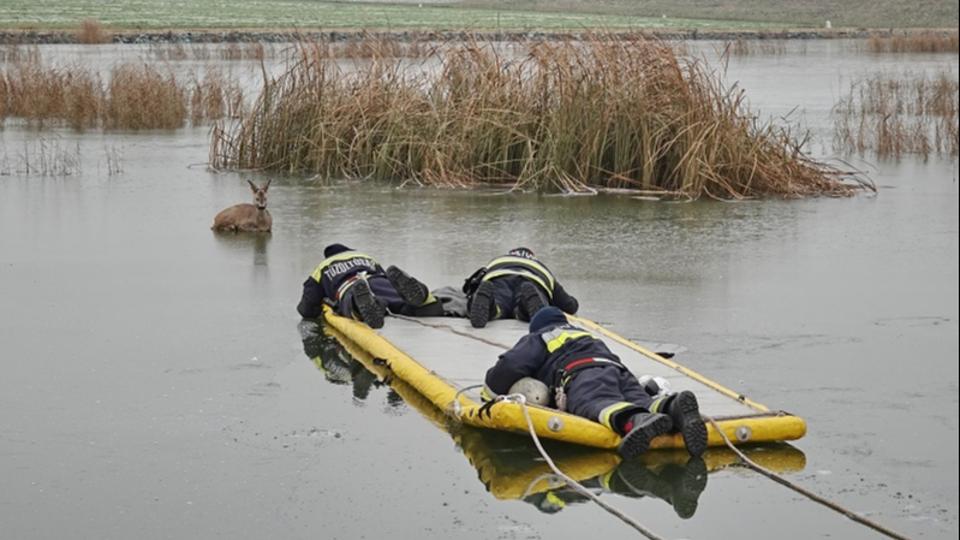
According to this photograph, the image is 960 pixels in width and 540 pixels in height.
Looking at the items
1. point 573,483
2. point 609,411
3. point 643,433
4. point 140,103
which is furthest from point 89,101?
point 573,483

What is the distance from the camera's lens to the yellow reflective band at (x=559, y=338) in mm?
7980

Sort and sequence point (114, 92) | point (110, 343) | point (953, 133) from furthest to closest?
point (114, 92), point (953, 133), point (110, 343)

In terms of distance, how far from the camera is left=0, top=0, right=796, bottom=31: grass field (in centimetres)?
2506

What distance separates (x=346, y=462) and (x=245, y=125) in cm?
1254

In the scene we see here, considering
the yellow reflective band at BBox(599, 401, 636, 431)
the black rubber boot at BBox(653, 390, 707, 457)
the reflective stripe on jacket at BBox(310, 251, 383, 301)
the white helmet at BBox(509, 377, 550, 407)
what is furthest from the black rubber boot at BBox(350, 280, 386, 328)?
the black rubber boot at BBox(653, 390, 707, 457)

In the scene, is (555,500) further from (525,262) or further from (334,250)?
(334,250)

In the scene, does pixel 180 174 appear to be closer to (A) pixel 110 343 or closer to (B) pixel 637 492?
(A) pixel 110 343

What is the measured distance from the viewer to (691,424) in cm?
718

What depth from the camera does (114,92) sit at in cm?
2466

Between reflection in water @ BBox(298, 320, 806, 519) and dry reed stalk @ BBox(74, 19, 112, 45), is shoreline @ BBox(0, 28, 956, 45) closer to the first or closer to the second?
dry reed stalk @ BBox(74, 19, 112, 45)

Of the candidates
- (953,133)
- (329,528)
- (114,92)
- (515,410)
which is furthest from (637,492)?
(114,92)

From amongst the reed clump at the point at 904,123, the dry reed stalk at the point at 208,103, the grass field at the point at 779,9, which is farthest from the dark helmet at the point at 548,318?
the dry reed stalk at the point at 208,103

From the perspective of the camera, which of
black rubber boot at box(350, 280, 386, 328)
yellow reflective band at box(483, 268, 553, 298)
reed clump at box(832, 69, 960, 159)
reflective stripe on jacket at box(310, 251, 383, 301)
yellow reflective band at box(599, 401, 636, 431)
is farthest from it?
reed clump at box(832, 69, 960, 159)

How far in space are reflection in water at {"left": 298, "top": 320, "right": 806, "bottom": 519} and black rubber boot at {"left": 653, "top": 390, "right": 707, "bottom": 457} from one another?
0.31 ft
